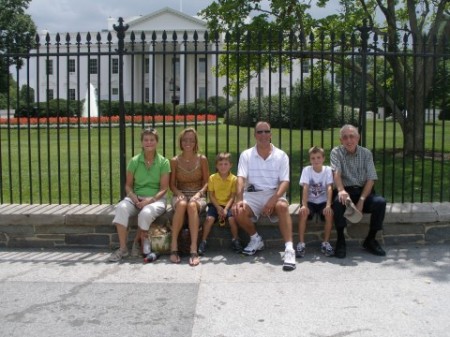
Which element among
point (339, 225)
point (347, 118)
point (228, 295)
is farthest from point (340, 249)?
point (347, 118)

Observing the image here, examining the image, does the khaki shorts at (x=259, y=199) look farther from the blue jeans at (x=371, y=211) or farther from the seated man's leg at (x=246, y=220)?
the blue jeans at (x=371, y=211)

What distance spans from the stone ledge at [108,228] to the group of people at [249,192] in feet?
0.63

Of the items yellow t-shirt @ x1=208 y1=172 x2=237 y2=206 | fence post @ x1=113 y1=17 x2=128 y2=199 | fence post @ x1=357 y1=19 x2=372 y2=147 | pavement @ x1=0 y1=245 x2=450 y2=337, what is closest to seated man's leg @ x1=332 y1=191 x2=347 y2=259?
pavement @ x1=0 y1=245 x2=450 y2=337

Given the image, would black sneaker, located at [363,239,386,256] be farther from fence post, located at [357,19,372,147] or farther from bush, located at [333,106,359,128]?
bush, located at [333,106,359,128]

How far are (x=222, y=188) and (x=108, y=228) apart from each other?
1.37 metres

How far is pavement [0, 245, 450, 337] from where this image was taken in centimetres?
407

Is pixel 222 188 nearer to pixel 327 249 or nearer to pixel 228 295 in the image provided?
pixel 327 249

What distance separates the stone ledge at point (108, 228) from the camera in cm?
625

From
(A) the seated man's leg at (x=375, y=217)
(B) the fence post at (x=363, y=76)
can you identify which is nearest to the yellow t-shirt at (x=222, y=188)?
(A) the seated man's leg at (x=375, y=217)

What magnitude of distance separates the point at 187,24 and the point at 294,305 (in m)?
54.1

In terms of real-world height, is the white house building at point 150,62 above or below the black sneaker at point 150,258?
above

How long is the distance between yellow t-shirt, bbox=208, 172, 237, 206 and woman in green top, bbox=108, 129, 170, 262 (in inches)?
20.0

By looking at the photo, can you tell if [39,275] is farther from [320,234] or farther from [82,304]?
[320,234]

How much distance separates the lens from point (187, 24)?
184 feet
